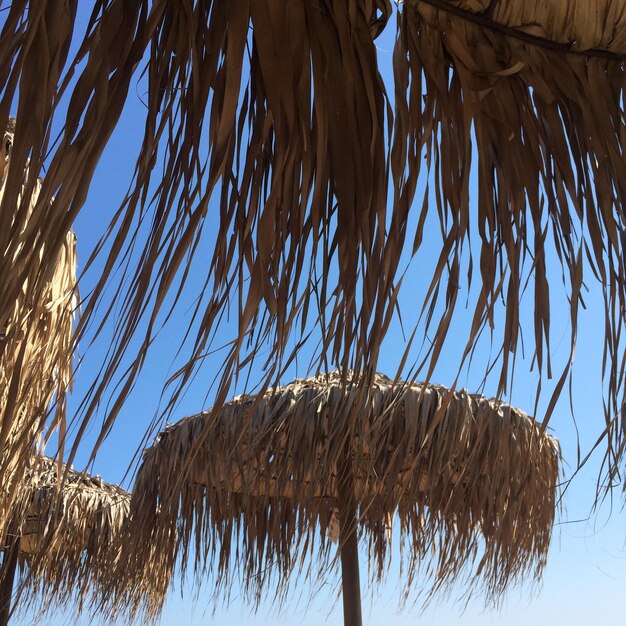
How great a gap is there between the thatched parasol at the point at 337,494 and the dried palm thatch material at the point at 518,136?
204 cm

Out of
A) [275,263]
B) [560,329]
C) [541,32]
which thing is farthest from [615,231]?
[275,263]

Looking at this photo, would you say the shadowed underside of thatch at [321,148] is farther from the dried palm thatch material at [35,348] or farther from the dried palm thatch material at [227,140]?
the dried palm thatch material at [35,348]

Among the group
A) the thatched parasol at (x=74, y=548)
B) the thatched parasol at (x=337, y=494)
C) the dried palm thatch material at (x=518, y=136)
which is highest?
the dried palm thatch material at (x=518, y=136)

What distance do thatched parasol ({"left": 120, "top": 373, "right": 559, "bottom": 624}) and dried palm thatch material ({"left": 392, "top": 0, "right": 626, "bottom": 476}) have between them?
6.68 ft

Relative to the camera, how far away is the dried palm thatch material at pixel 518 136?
33.4 inches

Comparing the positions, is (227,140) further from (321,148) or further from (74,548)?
(74,548)

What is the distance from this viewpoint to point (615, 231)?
2.93ft

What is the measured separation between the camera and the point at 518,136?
912 millimetres

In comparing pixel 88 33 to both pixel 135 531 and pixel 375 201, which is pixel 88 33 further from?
pixel 135 531

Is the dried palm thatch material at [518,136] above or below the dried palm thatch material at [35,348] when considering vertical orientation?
above

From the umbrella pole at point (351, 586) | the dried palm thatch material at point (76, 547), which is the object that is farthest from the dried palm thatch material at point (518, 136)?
the dried palm thatch material at point (76, 547)

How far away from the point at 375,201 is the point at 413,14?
228 millimetres

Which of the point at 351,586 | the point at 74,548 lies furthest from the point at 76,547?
the point at 351,586

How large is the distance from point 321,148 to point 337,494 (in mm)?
2699
